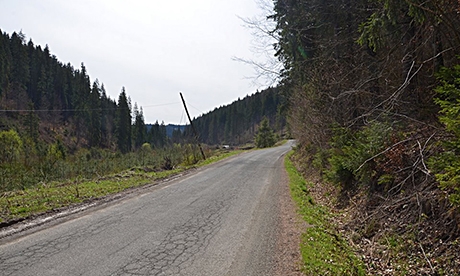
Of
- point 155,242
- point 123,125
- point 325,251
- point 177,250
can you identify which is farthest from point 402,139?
point 123,125

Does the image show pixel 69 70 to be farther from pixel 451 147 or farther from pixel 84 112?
pixel 451 147

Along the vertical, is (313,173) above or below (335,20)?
below

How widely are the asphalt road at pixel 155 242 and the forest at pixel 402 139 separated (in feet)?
6.09

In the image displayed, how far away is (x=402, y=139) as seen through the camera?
5.90 meters

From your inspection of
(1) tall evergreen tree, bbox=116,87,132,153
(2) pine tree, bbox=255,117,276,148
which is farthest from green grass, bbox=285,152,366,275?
(1) tall evergreen tree, bbox=116,87,132,153

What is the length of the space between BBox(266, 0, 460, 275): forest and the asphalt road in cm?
186

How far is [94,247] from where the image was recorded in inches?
181

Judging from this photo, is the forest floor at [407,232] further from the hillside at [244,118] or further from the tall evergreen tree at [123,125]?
the hillside at [244,118]

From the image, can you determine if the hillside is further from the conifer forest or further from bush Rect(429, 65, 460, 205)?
bush Rect(429, 65, 460, 205)

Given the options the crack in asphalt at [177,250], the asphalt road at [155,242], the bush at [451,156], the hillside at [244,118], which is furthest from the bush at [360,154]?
the hillside at [244,118]

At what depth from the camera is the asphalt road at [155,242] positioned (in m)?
3.91

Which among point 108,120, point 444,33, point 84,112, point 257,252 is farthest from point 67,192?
point 108,120

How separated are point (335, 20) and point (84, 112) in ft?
285

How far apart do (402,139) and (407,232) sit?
213cm
